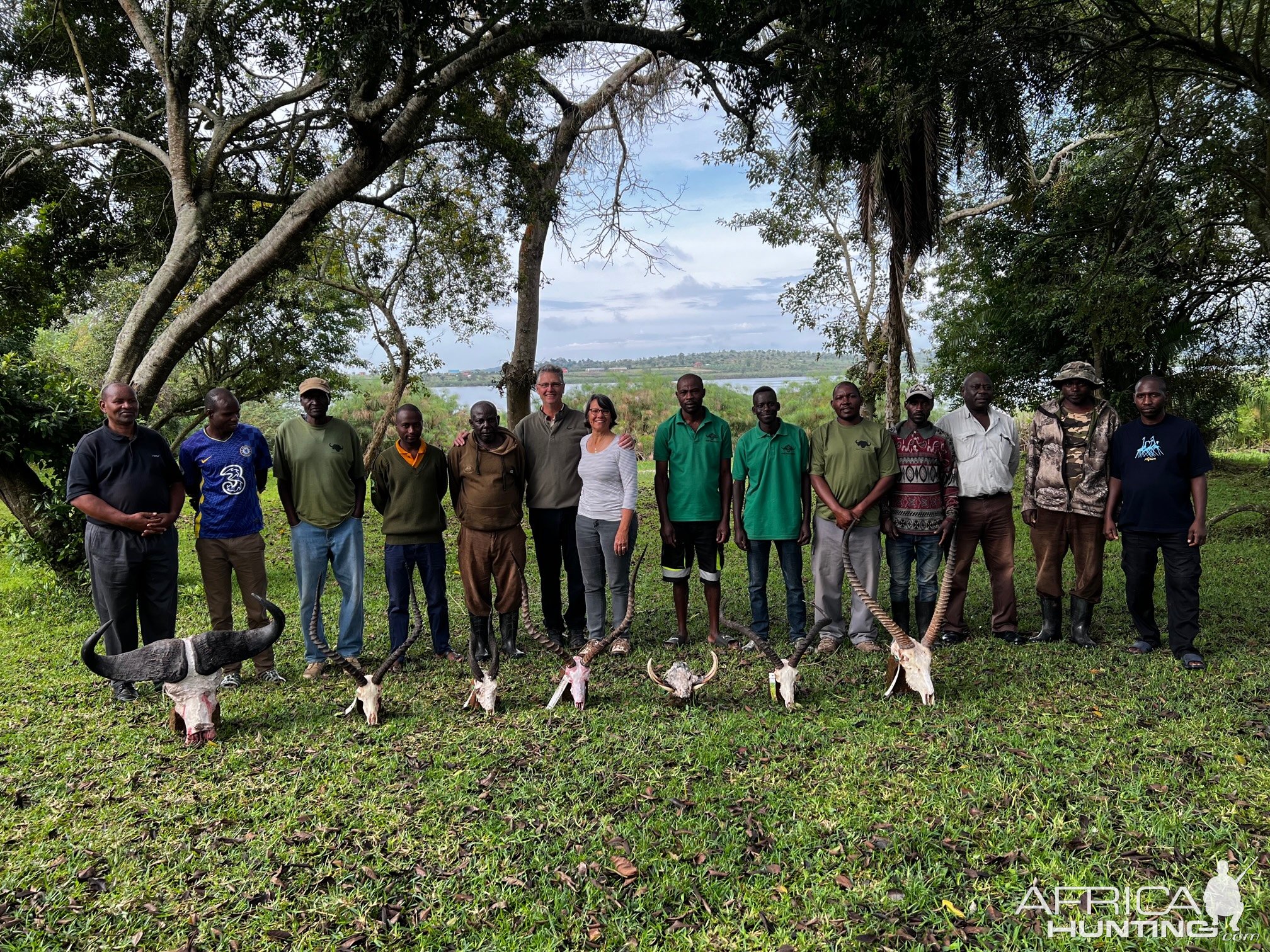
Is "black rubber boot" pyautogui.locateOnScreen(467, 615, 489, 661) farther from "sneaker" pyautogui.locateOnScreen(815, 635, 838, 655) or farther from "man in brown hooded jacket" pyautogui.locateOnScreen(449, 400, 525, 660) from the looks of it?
"sneaker" pyautogui.locateOnScreen(815, 635, 838, 655)

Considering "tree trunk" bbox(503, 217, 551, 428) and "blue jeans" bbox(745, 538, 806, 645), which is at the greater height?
"tree trunk" bbox(503, 217, 551, 428)

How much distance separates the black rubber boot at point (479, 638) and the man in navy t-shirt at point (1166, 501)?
505 cm

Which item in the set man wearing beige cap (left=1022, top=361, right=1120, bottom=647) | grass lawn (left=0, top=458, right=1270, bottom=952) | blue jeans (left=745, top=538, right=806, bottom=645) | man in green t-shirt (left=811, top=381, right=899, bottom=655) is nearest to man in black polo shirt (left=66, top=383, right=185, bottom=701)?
grass lawn (left=0, top=458, right=1270, bottom=952)

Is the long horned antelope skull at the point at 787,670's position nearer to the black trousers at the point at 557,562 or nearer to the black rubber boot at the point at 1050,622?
the black trousers at the point at 557,562

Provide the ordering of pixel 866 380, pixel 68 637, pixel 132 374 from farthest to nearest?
pixel 866 380
pixel 132 374
pixel 68 637

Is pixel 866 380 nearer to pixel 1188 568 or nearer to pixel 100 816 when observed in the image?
pixel 1188 568

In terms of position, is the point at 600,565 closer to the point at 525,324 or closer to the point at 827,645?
the point at 827,645

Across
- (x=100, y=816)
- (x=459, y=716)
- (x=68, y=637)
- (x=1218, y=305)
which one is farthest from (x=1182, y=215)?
(x=68, y=637)

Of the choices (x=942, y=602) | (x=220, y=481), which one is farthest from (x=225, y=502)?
(x=942, y=602)

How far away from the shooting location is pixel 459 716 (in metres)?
5.34

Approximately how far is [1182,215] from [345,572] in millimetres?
11857

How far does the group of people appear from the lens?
5.90 metres

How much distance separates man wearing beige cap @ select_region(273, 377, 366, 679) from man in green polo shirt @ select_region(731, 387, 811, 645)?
316 cm

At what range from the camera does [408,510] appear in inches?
244
